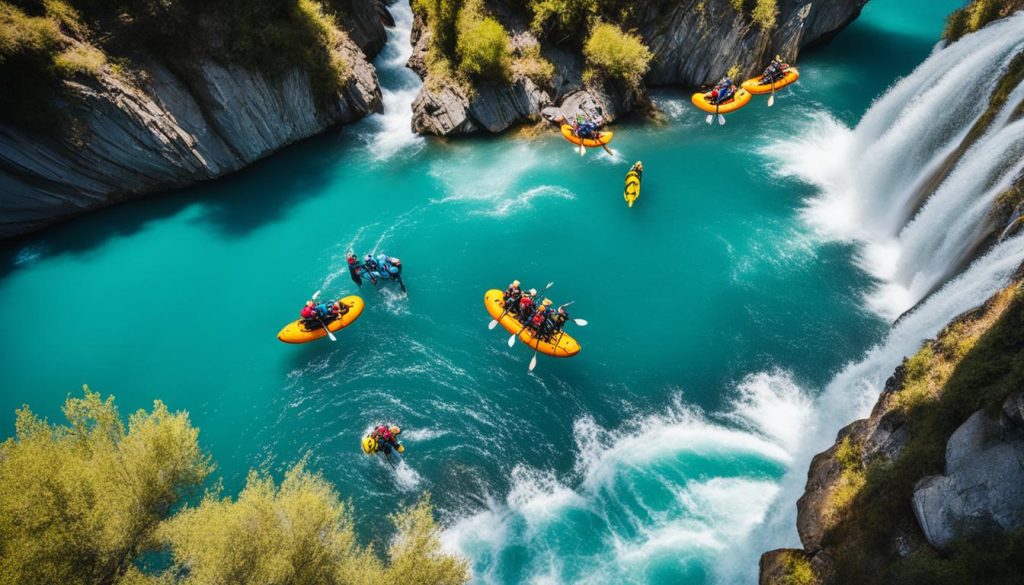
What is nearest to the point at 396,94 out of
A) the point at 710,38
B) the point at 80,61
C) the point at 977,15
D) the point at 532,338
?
A: the point at 80,61

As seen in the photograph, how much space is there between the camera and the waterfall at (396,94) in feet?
120

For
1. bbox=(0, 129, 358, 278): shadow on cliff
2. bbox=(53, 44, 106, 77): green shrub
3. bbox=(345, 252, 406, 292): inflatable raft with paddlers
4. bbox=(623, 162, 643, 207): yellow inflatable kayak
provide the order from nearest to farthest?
bbox=(345, 252, 406, 292): inflatable raft with paddlers, bbox=(53, 44, 106, 77): green shrub, bbox=(0, 129, 358, 278): shadow on cliff, bbox=(623, 162, 643, 207): yellow inflatable kayak

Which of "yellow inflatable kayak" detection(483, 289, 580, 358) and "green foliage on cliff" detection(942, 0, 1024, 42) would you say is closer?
"yellow inflatable kayak" detection(483, 289, 580, 358)

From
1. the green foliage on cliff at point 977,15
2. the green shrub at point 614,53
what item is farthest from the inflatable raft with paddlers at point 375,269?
the green foliage on cliff at point 977,15

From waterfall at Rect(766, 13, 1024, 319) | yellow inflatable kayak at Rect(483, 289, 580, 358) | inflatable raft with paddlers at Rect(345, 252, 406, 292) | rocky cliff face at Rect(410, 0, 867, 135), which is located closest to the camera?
waterfall at Rect(766, 13, 1024, 319)

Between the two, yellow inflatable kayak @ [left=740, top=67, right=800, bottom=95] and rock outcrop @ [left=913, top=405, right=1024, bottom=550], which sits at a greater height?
yellow inflatable kayak @ [left=740, top=67, right=800, bottom=95]

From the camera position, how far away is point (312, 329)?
2512 centimetres

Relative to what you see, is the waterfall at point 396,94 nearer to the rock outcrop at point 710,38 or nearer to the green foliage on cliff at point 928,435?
the rock outcrop at point 710,38

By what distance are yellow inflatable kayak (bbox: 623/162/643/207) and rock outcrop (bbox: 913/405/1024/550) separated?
768 inches

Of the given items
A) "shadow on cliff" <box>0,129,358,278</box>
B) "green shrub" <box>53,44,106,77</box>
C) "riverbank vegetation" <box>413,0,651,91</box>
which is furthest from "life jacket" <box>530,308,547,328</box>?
"green shrub" <box>53,44,106,77</box>

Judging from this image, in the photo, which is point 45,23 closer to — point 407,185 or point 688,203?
point 407,185

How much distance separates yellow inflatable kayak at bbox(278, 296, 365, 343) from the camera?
2498cm

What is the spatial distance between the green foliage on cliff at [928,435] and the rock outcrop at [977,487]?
457 millimetres

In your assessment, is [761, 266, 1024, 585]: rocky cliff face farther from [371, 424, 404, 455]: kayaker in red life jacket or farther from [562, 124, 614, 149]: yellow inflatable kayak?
[562, 124, 614, 149]: yellow inflatable kayak
